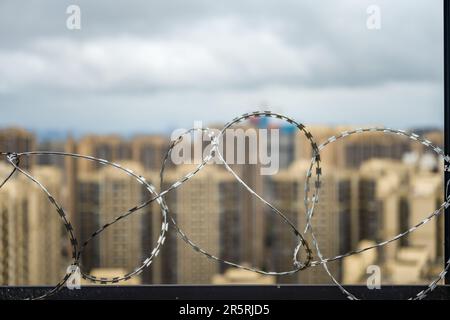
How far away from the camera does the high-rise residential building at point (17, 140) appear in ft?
12.4

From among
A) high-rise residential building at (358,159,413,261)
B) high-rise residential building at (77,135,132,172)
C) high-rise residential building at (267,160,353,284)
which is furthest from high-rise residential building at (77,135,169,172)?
high-rise residential building at (358,159,413,261)

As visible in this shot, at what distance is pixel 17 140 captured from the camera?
3.95 metres

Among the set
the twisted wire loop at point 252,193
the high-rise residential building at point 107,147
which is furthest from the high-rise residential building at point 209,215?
the twisted wire loop at point 252,193

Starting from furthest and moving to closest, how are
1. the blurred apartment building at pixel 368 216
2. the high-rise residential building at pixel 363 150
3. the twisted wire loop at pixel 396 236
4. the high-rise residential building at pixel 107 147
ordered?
the high-rise residential building at pixel 363 150
the high-rise residential building at pixel 107 147
the blurred apartment building at pixel 368 216
the twisted wire loop at pixel 396 236

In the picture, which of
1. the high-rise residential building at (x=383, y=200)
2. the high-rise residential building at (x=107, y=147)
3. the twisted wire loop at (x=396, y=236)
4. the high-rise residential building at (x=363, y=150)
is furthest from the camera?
the high-rise residential building at (x=363, y=150)

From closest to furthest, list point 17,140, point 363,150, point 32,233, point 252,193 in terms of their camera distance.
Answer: point 252,193
point 17,140
point 32,233
point 363,150

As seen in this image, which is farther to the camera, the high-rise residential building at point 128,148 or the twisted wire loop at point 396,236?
the high-rise residential building at point 128,148

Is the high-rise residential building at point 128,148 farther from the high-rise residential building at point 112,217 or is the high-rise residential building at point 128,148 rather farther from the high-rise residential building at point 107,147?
the high-rise residential building at point 112,217

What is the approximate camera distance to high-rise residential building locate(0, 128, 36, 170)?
12.4 feet

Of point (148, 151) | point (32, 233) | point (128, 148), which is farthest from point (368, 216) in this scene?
point (32, 233)

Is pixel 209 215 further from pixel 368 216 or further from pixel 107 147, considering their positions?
pixel 368 216

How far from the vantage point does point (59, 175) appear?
4.47 metres

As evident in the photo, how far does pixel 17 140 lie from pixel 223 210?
1788mm
